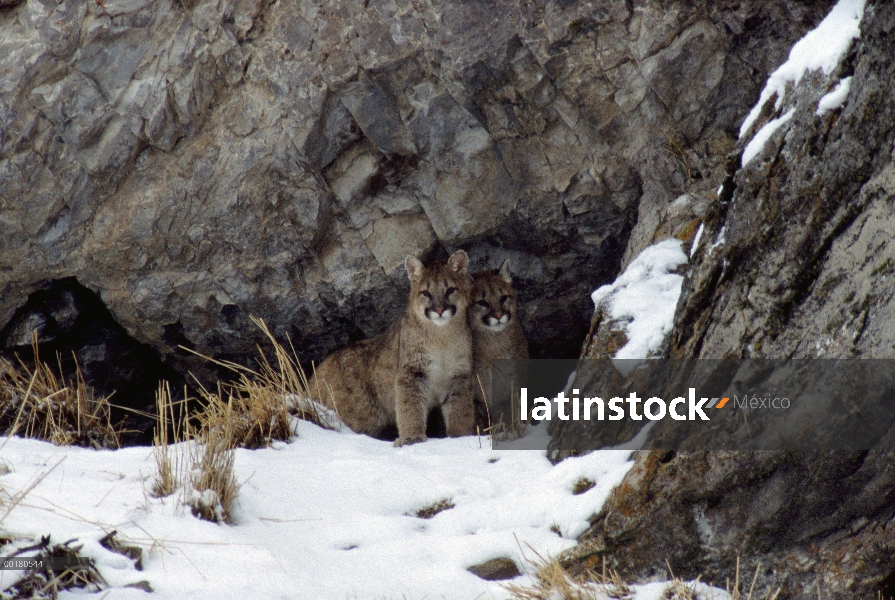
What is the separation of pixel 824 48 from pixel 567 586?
3.02 metres

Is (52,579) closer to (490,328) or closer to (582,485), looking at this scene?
(582,485)

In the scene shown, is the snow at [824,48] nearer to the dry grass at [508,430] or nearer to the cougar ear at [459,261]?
the dry grass at [508,430]

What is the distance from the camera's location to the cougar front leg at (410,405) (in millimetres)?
7387

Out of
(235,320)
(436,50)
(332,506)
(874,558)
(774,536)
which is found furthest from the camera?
(235,320)

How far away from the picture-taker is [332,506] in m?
4.80

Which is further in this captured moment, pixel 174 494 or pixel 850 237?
pixel 174 494

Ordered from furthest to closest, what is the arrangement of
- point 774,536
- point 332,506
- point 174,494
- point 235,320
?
point 235,320
point 332,506
point 174,494
point 774,536

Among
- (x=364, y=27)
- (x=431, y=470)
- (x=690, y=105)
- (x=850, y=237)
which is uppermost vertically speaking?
(x=364, y=27)

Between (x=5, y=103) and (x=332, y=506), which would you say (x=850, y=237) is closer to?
(x=332, y=506)

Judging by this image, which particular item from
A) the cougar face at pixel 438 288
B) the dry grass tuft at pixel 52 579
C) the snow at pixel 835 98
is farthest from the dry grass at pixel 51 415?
the snow at pixel 835 98

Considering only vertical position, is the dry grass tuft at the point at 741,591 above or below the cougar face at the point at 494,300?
below

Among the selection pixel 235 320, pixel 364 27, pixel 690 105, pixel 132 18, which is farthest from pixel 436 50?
pixel 235 320

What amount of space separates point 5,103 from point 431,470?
193 inches

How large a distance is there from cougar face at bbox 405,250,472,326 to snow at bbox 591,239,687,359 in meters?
1.73
